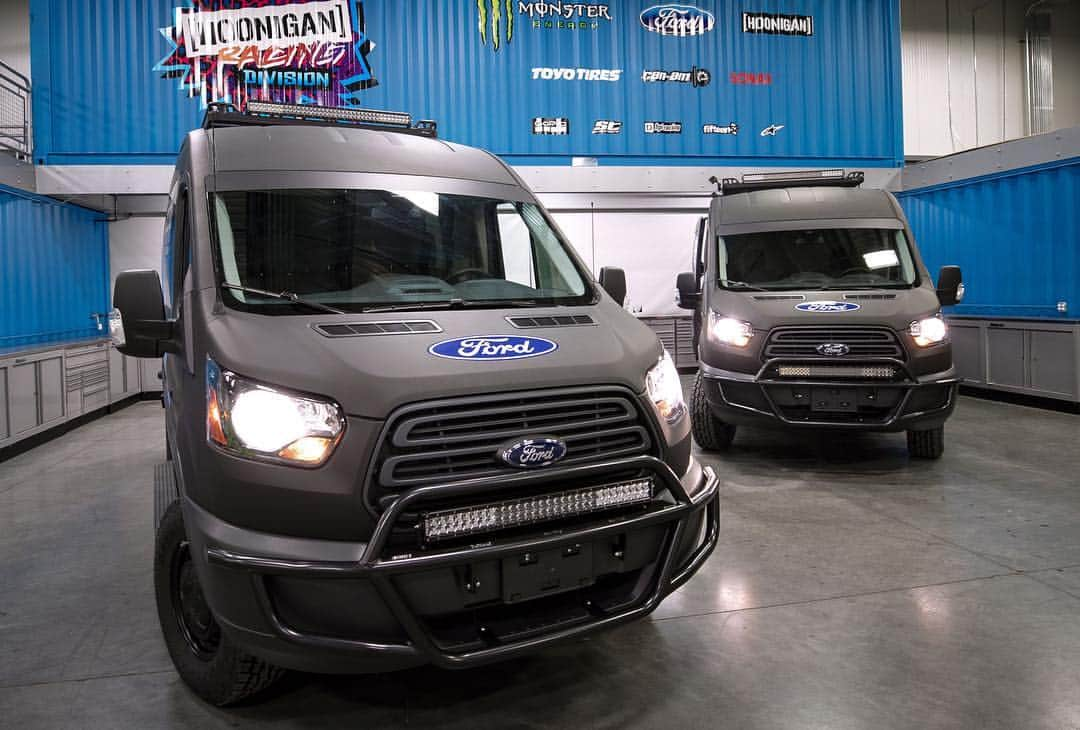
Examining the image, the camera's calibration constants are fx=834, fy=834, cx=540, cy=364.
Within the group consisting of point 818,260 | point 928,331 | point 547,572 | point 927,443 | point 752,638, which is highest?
point 818,260

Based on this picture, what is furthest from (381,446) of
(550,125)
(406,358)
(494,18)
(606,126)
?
(494,18)

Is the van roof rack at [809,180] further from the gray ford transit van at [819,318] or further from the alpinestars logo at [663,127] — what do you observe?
the alpinestars logo at [663,127]

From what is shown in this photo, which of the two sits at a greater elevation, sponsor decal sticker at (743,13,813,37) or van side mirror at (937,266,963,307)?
sponsor decal sticker at (743,13,813,37)

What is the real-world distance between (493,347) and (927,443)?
4978mm

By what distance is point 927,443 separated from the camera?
20.8 ft

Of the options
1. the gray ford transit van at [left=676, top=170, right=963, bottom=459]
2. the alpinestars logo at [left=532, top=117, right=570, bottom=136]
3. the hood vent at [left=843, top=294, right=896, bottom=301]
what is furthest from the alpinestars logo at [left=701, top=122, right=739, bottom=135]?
the hood vent at [left=843, top=294, right=896, bottom=301]

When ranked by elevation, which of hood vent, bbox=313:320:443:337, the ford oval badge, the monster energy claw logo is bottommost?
the ford oval badge

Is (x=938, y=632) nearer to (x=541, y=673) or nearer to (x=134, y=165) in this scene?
(x=541, y=673)

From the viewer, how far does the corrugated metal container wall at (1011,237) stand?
28.0ft

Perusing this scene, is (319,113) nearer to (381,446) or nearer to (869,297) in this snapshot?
(381,446)

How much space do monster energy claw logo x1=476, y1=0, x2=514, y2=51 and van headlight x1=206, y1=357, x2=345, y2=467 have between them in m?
9.28

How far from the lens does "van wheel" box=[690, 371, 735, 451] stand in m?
6.57

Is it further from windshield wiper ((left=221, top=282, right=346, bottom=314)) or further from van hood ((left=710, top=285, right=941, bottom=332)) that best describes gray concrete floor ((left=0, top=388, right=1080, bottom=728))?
windshield wiper ((left=221, top=282, right=346, bottom=314))

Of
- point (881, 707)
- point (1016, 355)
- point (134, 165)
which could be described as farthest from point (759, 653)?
point (134, 165)
